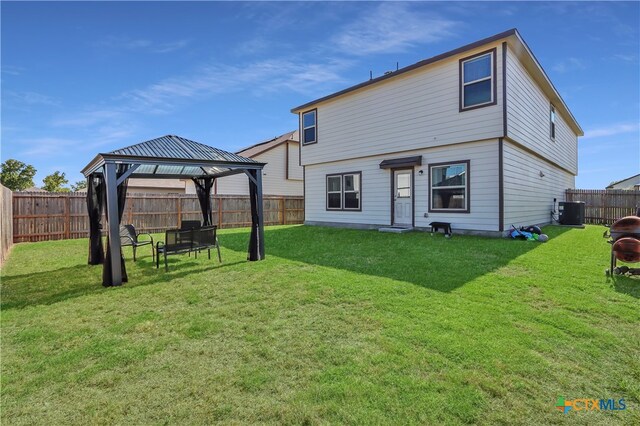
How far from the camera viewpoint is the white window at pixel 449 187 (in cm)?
981

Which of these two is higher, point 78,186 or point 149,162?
point 78,186

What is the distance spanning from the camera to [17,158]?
105ft

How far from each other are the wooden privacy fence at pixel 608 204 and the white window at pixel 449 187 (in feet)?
36.6

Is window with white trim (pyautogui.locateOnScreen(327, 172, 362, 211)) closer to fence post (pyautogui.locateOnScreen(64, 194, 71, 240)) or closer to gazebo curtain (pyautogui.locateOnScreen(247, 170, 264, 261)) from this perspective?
gazebo curtain (pyautogui.locateOnScreen(247, 170, 264, 261))

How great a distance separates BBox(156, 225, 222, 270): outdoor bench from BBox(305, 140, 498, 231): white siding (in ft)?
22.5

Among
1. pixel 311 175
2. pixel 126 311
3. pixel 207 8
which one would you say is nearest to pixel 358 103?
pixel 311 175

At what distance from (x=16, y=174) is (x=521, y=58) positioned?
4354 cm

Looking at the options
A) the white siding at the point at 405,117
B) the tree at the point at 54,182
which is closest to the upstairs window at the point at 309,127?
the white siding at the point at 405,117

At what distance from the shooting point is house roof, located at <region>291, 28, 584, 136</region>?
28.7 ft

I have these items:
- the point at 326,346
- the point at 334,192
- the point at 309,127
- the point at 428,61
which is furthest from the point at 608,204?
the point at 326,346

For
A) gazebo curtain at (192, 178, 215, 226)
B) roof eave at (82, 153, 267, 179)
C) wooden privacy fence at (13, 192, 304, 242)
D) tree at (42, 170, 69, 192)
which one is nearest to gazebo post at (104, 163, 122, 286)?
roof eave at (82, 153, 267, 179)

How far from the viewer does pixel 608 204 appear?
15.7 metres

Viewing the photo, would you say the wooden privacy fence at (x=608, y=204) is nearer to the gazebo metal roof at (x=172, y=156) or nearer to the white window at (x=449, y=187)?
the white window at (x=449, y=187)

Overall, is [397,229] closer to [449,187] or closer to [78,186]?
[449,187]
